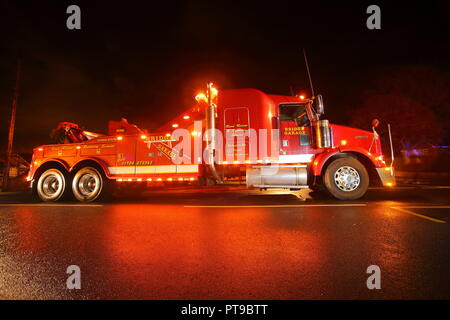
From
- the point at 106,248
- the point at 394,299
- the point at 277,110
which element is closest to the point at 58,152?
the point at 106,248

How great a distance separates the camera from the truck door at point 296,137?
19.2 ft

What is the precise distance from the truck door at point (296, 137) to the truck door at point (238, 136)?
1016 mm

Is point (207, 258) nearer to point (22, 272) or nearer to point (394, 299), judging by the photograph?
point (394, 299)

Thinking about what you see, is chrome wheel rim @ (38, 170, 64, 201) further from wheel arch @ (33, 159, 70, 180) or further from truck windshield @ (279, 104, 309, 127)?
truck windshield @ (279, 104, 309, 127)

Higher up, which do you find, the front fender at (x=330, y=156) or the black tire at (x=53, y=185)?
the front fender at (x=330, y=156)

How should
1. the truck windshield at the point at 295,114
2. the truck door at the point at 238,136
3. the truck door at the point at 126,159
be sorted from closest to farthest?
the truck door at the point at 238,136 → the truck windshield at the point at 295,114 → the truck door at the point at 126,159

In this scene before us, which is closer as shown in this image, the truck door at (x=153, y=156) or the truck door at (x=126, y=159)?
the truck door at (x=153, y=156)

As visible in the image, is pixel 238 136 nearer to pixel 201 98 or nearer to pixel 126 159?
pixel 201 98

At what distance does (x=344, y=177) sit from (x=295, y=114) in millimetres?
2156

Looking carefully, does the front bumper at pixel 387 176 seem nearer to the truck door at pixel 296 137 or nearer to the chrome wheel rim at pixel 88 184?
the truck door at pixel 296 137

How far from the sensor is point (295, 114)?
240 inches

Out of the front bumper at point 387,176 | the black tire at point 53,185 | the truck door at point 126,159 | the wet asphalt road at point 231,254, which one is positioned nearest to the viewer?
the wet asphalt road at point 231,254

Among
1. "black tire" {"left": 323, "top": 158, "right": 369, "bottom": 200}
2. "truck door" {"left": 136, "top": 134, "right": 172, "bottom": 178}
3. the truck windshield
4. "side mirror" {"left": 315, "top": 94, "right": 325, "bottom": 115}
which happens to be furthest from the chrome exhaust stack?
"black tire" {"left": 323, "top": 158, "right": 369, "bottom": 200}

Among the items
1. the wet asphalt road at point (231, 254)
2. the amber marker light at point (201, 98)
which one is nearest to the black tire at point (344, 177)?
the wet asphalt road at point (231, 254)
